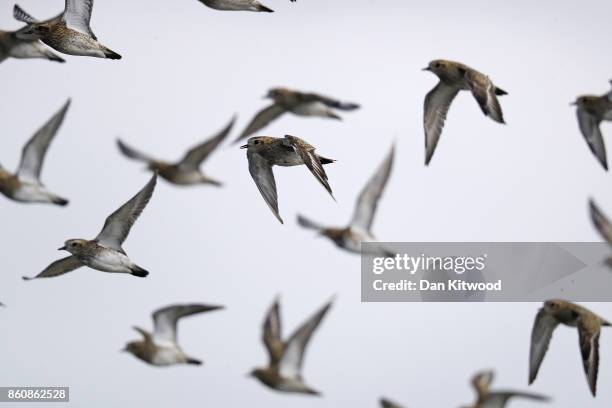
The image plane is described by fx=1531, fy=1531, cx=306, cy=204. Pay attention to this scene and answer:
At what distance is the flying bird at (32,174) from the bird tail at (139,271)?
1.07 metres

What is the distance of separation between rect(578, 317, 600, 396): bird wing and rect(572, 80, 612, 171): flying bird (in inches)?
55.4

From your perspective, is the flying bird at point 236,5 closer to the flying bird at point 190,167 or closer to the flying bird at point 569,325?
the flying bird at point 190,167

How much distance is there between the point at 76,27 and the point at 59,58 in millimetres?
308

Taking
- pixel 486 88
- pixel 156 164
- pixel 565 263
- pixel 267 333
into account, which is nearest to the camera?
pixel 486 88

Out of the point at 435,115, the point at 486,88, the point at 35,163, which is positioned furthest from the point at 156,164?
the point at 486,88

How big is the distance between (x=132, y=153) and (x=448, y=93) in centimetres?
406

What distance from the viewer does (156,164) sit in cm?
1474

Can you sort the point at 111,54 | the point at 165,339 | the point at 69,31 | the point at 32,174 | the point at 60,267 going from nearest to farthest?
the point at 111,54
the point at 69,31
the point at 32,174
the point at 165,339
the point at 60,267

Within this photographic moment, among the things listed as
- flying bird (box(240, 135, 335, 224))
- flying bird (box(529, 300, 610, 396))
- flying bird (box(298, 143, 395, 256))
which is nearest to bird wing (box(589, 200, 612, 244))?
flying bird (box(529, 300, 610, 396))

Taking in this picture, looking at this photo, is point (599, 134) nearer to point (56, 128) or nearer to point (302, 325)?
point (302, 325)

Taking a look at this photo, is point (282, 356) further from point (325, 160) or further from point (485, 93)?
point (485, 93)

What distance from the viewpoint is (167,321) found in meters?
12.7

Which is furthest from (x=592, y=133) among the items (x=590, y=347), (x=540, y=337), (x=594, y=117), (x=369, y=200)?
(x=590, y=347)

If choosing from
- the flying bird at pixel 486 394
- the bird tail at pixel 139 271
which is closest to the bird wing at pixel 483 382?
the flying bird at pixel 486 394
